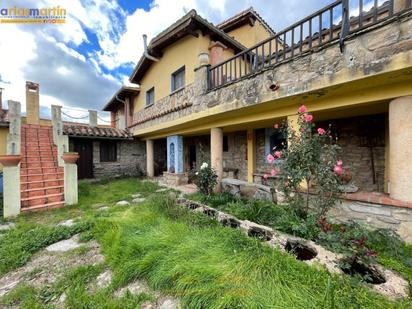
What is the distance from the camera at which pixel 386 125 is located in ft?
15.4

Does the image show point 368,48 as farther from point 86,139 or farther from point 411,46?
point 86,139

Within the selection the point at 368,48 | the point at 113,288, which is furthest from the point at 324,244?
the point at 368,48

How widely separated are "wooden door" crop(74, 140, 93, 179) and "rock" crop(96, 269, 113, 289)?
9.81 metres

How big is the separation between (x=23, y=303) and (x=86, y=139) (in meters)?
10.3

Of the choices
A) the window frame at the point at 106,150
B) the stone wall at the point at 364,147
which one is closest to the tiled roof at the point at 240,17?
the stone wall at the point at 364,147

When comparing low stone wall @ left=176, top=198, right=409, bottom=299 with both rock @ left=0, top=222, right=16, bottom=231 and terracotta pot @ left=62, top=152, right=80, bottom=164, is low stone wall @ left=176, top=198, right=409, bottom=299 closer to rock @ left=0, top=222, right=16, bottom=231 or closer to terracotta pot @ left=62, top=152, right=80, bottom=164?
rock @ left=0, top=222, right=16, bottom=231

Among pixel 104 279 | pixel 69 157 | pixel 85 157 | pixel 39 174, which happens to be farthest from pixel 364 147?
pixel 85 157

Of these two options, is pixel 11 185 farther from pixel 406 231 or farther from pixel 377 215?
pixel 406 231

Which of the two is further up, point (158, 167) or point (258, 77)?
point (258, 77)

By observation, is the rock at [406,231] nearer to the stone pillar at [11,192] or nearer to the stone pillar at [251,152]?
the stone pillar at [251,152]

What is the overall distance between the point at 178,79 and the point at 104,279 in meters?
7.89

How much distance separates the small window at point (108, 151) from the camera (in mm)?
11242

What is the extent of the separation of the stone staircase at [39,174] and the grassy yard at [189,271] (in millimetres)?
2144

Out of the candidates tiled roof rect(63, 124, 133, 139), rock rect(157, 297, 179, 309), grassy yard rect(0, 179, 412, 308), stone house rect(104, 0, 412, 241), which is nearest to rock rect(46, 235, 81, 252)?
grassy yard rect(0, 179, 412, 308)
